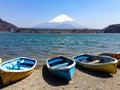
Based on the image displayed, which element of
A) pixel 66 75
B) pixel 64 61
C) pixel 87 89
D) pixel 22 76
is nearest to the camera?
pixel 87 89

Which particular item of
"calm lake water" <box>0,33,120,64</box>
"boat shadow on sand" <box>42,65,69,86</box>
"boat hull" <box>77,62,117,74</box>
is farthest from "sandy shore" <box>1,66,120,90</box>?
"calm lake water" <box>0,33,120,64</box>

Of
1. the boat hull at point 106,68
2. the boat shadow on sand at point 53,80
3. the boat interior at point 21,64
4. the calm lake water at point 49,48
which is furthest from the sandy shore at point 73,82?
the calm lake water at point 49,48

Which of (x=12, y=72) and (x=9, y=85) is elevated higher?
→ (x=12, y=72)

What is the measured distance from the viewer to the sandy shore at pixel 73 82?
9.89 meters

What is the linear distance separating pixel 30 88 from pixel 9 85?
131 cm

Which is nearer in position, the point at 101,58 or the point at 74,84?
the point at 74,84

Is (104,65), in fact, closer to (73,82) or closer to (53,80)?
(73,82)

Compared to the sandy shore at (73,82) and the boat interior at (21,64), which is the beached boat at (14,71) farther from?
the sandy shore at (73,82)

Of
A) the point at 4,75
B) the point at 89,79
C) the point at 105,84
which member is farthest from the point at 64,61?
the point at 4,75

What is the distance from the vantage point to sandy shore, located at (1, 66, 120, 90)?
9.89 metres

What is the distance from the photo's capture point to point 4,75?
32.2 feet

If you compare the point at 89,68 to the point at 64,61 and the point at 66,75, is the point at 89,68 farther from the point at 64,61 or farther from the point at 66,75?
the point at 66,75

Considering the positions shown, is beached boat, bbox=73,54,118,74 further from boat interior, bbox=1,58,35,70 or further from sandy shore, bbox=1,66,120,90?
boat interior, bbox=1,58,35,70

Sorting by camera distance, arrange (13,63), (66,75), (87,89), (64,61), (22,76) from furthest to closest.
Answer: (64,61) → (13,63) → (22,76) → (66,75) → (87,89)
